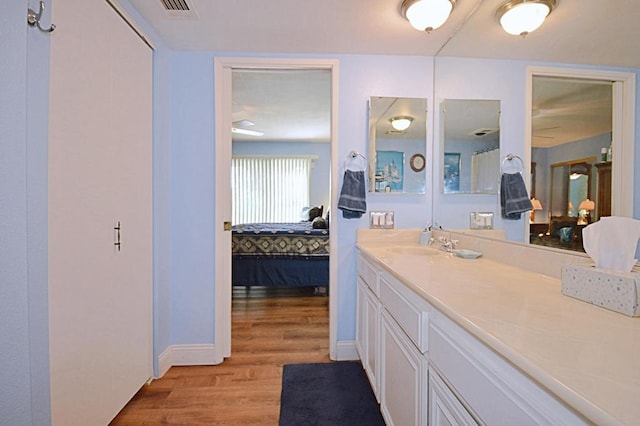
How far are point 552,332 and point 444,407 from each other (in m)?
0.38

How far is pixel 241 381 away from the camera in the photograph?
1994 mm

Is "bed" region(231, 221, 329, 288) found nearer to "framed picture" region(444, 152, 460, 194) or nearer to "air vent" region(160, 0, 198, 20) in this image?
"framed picture" region(444, 152, 460, 194)

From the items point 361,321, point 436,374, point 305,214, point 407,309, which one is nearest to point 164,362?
point 361,321

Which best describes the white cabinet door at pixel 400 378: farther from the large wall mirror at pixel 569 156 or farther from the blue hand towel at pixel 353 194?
the blue hand towel at pixel 353 194

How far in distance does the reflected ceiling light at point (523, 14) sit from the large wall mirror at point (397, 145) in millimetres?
A: 761

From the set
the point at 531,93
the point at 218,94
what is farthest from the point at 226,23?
the point at 531,93

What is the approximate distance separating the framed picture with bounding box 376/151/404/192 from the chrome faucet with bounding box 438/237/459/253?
50 cm

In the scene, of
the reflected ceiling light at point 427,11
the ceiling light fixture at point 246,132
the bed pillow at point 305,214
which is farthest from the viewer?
the bed pillow at point 305,214

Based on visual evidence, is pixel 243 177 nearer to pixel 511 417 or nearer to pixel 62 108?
pixel 62 108

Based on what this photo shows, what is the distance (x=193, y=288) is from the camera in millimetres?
2223

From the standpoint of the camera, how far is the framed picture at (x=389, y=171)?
7.40 feet

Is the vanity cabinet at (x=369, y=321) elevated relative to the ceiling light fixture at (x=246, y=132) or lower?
lower

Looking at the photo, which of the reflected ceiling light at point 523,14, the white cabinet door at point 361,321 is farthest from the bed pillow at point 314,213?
the reflected ceiling light at point 523,14

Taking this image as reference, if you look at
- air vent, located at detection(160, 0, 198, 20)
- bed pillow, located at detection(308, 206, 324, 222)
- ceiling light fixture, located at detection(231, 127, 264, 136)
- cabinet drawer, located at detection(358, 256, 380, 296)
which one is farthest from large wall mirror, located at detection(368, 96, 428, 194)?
bed pillow, located at detection(308, 206, 324, 222)
